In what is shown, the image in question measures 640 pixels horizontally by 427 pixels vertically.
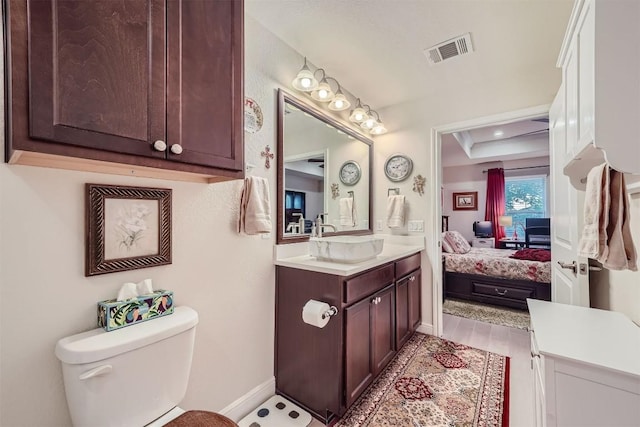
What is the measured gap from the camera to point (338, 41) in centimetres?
186

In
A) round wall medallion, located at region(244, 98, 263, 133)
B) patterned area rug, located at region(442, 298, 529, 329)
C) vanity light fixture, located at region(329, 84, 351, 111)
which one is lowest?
patterned area rug, located at region(442, 298, 529, 329)

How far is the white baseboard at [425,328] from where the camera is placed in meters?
2.65

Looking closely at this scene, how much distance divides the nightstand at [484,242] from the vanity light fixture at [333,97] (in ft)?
14.9

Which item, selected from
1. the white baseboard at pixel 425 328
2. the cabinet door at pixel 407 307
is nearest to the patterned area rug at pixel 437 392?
the cabinet door at pixel 407 307

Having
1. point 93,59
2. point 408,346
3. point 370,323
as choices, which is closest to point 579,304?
point 370,323

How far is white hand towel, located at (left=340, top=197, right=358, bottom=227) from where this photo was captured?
2521 millimetres

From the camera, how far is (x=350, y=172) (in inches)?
106

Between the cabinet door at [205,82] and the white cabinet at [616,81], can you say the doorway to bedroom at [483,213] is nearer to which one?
the white cabinet at [616,81]

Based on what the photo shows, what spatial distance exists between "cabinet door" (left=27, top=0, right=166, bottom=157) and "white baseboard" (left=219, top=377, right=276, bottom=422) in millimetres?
1447

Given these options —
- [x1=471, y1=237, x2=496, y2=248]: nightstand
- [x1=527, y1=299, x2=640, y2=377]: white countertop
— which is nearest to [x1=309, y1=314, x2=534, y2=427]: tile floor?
[x1=527, y1=299, x2=640, y2=377]: white countertop

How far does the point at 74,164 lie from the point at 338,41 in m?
1.71

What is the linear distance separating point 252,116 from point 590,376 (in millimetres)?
1888

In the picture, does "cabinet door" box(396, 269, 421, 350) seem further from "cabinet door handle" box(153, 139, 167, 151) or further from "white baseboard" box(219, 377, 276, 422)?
"cabinet door handle" box(153, 139, 167, 151)

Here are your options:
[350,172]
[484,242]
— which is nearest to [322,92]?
[350,172]
